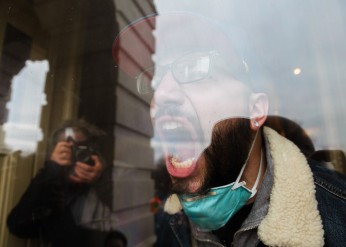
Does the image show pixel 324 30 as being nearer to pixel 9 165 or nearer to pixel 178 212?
pixel 178 212

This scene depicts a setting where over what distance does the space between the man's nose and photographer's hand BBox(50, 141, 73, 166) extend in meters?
0.84

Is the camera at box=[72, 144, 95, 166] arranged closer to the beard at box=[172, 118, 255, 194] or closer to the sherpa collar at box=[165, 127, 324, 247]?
the beard at box=[172, 118, 255, 194]

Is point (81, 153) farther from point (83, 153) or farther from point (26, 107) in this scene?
point (26, 107)

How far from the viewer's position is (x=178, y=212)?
1.33m

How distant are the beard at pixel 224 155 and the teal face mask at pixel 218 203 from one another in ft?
0.07

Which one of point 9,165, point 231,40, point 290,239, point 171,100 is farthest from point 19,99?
point 290,239

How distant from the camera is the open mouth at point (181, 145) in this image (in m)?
1.04

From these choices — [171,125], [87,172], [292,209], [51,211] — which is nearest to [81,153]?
[87,172]

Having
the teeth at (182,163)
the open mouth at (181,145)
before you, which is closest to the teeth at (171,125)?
the open mouth at (181,145)

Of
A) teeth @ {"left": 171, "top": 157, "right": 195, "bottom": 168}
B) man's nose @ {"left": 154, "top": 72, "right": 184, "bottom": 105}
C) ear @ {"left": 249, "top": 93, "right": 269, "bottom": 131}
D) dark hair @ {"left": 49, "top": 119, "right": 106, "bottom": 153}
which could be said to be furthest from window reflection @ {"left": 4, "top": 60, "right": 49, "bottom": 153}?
ear @ {"left": 249, "top": 93, "right": 269, "bottom": 131}

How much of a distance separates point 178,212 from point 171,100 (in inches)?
22.3

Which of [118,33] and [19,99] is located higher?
[118,33]

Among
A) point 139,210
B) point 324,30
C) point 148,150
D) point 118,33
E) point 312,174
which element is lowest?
point 139,210

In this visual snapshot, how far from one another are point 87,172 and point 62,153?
0.67 ft
